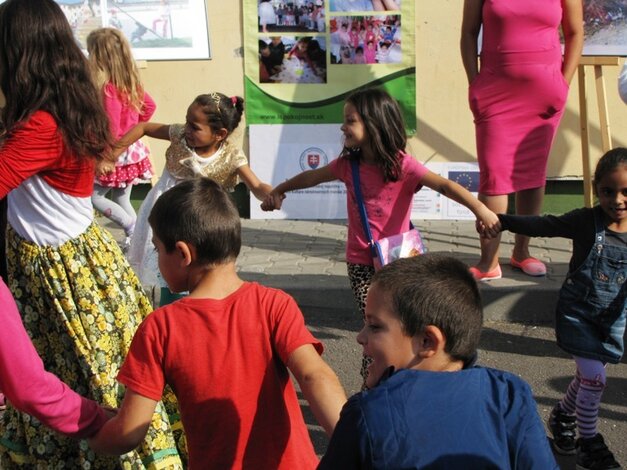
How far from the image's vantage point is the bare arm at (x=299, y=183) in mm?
4215

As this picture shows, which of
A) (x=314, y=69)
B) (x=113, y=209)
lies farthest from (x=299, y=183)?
(x=314, y=69)

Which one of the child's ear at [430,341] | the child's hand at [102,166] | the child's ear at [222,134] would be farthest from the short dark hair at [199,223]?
the child's ear at [222,134]

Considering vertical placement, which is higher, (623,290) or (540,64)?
(540,64)

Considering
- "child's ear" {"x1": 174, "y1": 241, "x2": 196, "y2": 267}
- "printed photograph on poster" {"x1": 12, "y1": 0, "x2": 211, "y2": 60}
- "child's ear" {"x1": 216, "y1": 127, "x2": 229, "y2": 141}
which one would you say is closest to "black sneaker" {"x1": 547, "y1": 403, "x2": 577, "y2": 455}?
"child's ear" {"x1": 216, "y1": 127, "x2": 229, "y2": 141}

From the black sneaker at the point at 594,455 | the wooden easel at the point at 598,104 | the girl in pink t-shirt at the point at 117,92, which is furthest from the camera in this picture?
the wooden easel at the point at 598,104

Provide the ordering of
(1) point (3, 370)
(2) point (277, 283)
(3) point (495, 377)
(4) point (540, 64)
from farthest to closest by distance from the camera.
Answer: (2) point (277, 283), (4) point (540, 64), (1) point (3, 370), (3) point (495, 377)

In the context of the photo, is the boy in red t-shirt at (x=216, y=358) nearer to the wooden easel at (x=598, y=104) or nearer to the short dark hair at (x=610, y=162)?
the short dark hair at (x=610, y=162)

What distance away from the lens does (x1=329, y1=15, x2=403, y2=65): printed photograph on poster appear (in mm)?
7590

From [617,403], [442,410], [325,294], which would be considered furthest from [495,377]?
[325,294]

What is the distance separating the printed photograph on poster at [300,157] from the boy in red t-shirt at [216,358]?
5.45 m

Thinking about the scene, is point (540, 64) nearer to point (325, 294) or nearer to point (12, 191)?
point (325, 294)

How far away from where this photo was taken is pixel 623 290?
12.3ft

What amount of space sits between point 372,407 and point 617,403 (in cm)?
319

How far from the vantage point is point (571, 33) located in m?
5.73
